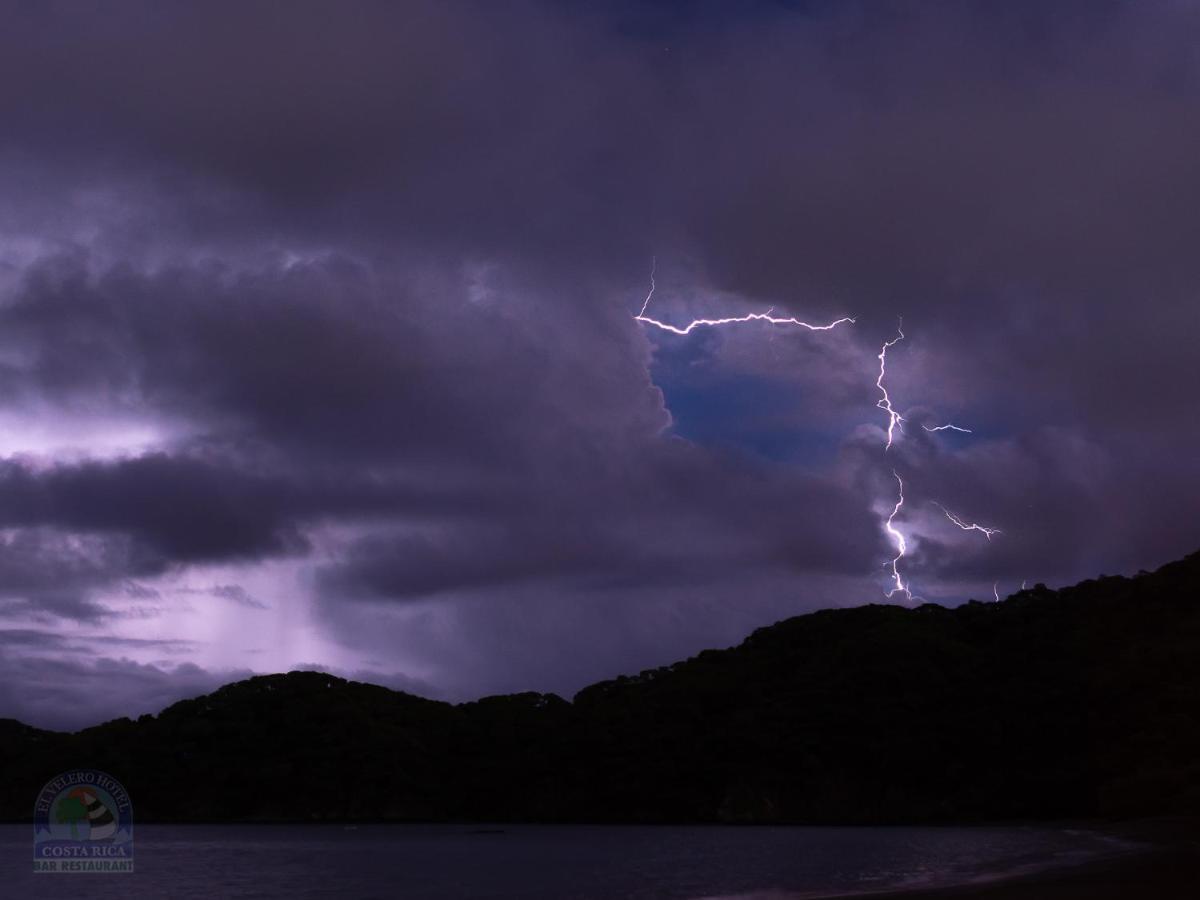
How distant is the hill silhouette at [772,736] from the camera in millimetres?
110375

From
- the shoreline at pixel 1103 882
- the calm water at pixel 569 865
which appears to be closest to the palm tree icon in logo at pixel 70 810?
the calm water at pixel 569 865

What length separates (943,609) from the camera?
503 ft

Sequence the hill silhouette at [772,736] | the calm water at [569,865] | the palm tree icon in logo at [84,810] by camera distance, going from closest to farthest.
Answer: the calm water at [569,865] < the hill silhouette at [772,736] < the palm tree icon in logo at [84,810]

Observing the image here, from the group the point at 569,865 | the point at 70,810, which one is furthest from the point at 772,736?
the point at 70,810

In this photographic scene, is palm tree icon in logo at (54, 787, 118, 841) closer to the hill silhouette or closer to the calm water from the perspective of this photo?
the calm water

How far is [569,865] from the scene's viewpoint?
210 feet

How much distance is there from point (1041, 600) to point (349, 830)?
3307 inches

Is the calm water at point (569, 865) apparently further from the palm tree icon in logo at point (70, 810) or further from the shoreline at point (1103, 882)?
the palm tree icon in logo at point (70, 810)

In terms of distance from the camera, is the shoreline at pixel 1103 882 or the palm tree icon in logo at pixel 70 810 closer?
the shoreline at pixel 1103 882

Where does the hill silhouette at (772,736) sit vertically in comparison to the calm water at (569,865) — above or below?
above

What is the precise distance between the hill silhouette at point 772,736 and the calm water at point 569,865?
17.8m

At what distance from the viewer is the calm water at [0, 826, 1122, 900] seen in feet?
158

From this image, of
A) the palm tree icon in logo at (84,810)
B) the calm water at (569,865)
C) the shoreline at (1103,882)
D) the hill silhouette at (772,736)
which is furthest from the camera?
the palm tree icon in logo at (84,810)

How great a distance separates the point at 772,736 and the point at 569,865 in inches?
2764
